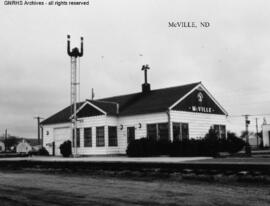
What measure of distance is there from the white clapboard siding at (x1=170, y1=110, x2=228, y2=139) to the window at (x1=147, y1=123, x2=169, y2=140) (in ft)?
2.47

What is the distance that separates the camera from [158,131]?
28.0 meters

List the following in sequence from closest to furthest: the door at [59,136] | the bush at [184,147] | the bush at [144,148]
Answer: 1. the bush at [184,147]
2. the bush at [144,148]
3. the door at [59,136]

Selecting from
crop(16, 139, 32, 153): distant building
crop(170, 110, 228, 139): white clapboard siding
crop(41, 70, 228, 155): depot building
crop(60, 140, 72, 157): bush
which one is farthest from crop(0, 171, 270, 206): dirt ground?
crop(16, 139, 32, 153): distant building

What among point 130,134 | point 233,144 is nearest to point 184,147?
point 233,144

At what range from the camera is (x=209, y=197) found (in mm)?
9117

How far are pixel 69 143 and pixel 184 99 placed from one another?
832 cm

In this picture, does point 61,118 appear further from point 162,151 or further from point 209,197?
point 209,197

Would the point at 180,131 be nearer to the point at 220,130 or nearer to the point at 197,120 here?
the point at 197,120

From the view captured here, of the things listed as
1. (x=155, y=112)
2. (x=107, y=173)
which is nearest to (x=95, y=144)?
(x=155, y=112)

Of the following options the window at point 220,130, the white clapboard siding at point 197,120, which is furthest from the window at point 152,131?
the window at point 220,130

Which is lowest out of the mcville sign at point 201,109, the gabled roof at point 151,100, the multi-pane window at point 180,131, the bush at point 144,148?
the bush at point 144,148

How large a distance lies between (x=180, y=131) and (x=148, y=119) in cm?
221

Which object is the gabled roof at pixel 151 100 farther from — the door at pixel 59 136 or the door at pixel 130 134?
the door at pixel 59 136

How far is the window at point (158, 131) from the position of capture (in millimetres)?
27716
